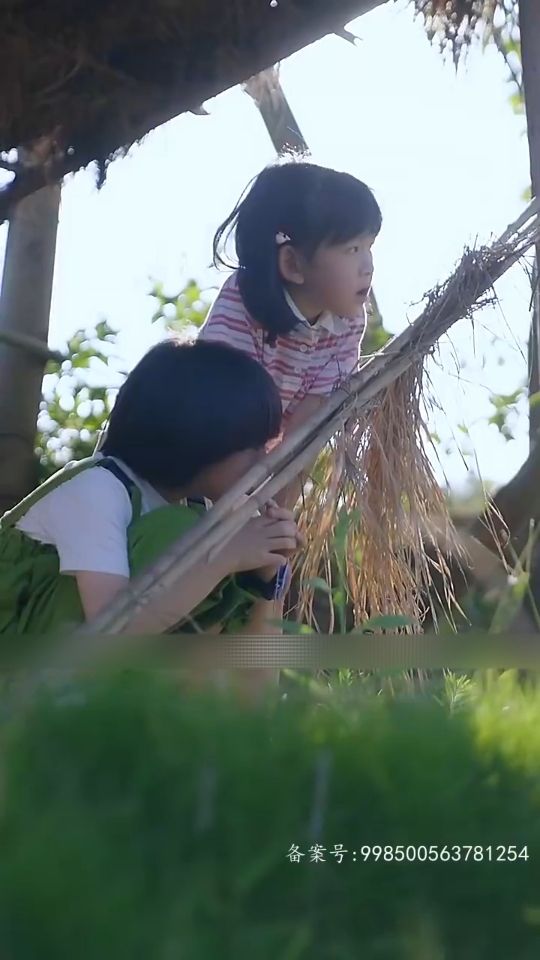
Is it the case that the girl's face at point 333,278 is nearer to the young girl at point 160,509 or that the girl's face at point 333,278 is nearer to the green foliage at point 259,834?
the young girl at point 160,509

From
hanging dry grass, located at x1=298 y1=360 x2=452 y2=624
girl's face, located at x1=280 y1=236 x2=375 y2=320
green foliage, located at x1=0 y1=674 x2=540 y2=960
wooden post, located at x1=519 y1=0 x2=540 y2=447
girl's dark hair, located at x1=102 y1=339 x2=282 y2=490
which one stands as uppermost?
wooden post, located at x1=519 y1=0 x2=540 y2=447

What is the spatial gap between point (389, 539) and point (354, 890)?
1.12 m

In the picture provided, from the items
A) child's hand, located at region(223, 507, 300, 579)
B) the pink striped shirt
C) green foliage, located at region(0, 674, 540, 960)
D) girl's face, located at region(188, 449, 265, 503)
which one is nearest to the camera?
green foliage, located at region(0, 674, 540, 960)

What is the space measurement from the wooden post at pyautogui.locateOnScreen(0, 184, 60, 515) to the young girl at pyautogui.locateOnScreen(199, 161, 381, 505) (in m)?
0.72

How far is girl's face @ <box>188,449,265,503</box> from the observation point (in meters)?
1.36

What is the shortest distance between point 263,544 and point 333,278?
0.66 m

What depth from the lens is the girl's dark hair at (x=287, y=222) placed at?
1687 millimetres

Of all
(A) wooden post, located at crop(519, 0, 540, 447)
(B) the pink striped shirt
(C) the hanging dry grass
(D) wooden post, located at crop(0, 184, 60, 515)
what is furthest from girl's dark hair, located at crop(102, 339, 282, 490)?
(D) wooden post, located at crop(0, 184, 60, 515)

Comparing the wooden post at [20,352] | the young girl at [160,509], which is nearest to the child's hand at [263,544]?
the young girl at [160,509]

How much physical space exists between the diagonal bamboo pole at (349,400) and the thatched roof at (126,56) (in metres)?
0.57

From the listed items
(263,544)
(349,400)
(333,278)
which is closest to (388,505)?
(349,400)

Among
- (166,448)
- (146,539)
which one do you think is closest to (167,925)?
(146,539)

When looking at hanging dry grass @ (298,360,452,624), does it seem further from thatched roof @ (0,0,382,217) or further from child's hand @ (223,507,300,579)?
thatched roof @ (0,0,382,217)

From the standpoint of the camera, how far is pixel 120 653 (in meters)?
0.42
